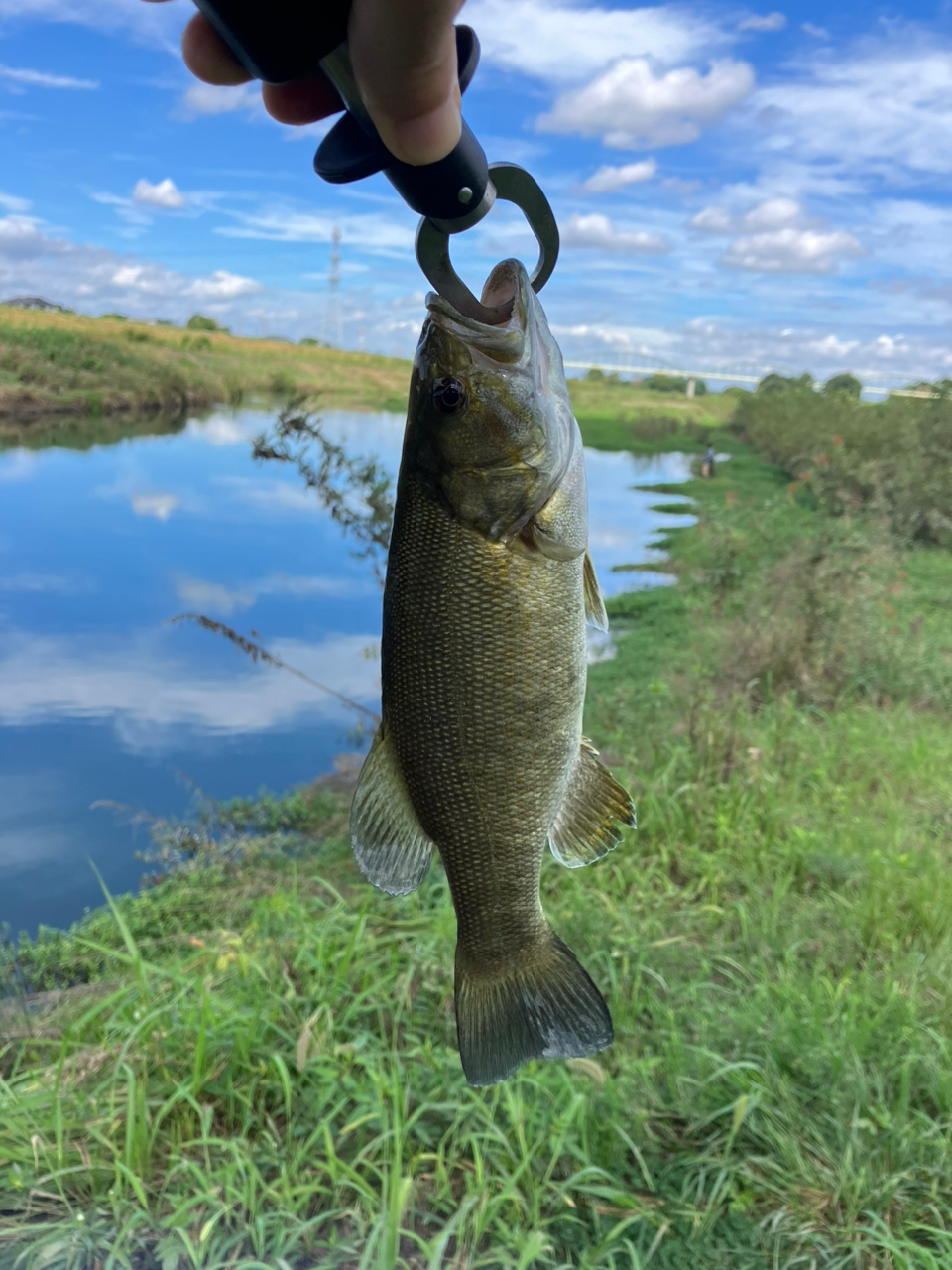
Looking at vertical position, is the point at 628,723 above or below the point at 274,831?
above

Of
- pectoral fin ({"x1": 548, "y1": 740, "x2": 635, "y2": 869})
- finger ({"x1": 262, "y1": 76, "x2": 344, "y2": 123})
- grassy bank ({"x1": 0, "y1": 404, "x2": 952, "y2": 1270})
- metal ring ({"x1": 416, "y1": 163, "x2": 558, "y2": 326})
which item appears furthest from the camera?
grassy bank ({"x1": 0, "y1": 404, "x2": 952, "y2": 1270})

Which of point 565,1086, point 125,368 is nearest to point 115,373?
point 125,368

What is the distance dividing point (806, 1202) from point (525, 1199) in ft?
2.52

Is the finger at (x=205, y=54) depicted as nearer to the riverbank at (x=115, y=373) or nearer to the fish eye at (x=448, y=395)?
the fish eye at (x=448, y=395)

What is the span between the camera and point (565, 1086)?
2.63m

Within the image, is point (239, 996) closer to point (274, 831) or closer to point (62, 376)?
point (274, 831)

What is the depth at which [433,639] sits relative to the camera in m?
1.04

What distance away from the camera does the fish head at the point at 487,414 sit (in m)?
1.07

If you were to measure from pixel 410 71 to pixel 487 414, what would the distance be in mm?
376

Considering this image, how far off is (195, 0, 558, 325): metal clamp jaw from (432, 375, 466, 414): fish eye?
9 centimetres

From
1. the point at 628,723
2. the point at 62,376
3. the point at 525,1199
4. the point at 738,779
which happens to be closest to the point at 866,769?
the point at 738,779

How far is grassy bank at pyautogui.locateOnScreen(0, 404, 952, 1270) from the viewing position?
7.48 feet

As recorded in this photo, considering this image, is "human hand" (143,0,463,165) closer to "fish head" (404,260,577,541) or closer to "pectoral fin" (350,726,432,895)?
"fish head" (404,260,577,541)

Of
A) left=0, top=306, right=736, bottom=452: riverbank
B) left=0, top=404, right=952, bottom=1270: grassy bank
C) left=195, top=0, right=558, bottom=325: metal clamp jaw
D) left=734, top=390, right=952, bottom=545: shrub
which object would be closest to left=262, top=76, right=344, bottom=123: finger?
left=195, top=0, right=558, bottom=325: metal clamp jaw
